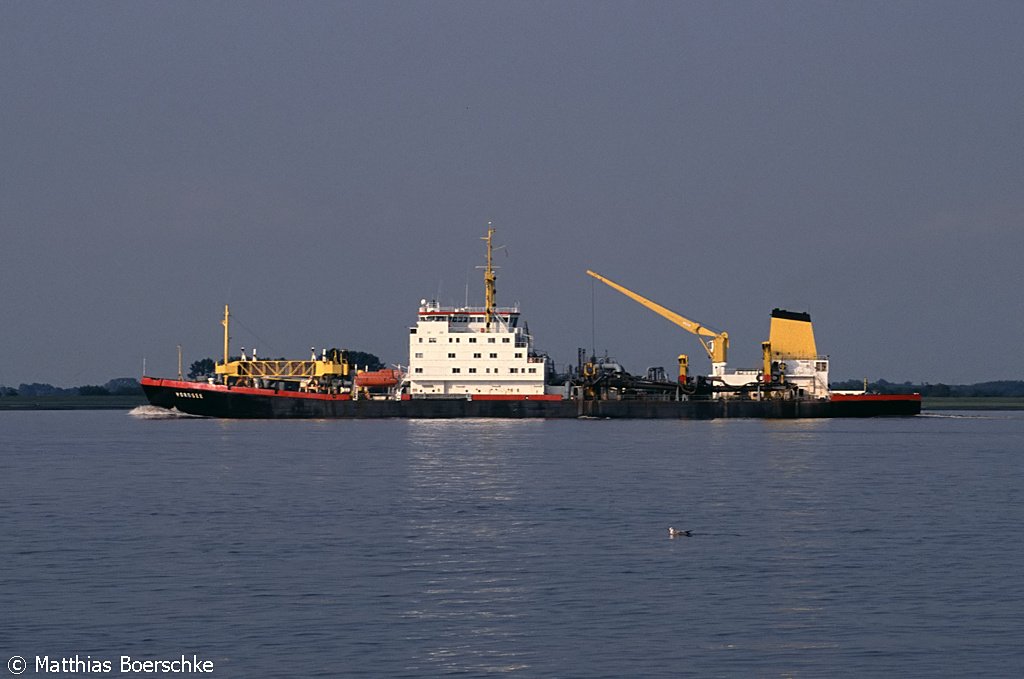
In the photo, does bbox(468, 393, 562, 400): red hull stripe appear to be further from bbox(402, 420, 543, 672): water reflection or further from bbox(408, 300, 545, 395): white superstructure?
bbox(402, 420, 543, 672): water reflection

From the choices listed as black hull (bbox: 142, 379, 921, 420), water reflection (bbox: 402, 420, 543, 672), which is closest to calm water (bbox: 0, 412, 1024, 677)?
water reflection (bbox: 402, 420, 543, 672)

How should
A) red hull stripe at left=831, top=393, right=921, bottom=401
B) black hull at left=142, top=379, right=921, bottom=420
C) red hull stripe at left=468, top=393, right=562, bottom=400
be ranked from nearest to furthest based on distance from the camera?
red hull stripe at left=468, top=393, right=562, bottom=400, black hull at left=142, top=379, right=921, bottom=420, red hull stripe at left=831, top=393, right=921, bottom=401

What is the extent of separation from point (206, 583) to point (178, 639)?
467 centimetres

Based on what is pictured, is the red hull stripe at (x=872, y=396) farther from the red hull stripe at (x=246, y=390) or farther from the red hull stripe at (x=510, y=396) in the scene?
the red hull stripe at (x=246, y=390)

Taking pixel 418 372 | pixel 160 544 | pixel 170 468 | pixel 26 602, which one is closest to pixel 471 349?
pixel 418 372

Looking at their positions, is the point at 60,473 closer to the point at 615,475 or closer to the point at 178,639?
the point at 615,475

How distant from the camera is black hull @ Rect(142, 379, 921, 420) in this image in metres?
102

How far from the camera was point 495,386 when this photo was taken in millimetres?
101312

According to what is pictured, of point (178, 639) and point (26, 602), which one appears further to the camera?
point (26, 602)

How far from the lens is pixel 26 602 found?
74.6 ft

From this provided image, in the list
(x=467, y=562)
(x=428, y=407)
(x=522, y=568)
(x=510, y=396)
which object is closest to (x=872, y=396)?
(x=510, y=396)

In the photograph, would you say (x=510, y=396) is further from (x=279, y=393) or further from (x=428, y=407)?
(x=279, y=393)

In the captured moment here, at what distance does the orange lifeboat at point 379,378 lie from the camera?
106m

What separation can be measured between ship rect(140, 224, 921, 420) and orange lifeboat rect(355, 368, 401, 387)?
0.08 metres
